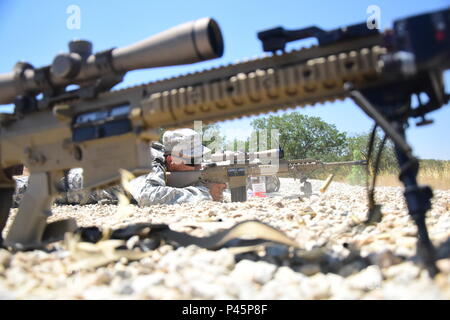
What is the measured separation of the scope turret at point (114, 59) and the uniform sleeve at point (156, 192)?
14.8 ft

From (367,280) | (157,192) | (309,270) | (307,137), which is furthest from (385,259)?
(307,137)

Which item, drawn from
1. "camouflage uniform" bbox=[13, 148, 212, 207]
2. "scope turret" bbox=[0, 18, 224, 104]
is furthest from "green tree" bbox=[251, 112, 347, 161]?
"scope turret" bbox=[0, 18, 224, 104]

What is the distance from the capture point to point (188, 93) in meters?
2.49

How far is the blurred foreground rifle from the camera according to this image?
1.74 m

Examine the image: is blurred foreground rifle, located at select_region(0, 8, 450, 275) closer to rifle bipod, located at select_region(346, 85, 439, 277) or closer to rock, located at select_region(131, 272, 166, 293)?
rifle bipod, located at select_region(346, 85, 439, 277)

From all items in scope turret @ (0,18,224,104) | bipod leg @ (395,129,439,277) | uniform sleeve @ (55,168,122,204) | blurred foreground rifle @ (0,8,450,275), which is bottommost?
uniform sleeve @ (55,168,122,204)

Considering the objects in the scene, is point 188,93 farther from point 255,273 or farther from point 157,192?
point 157,192

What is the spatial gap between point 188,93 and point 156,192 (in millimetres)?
5415
